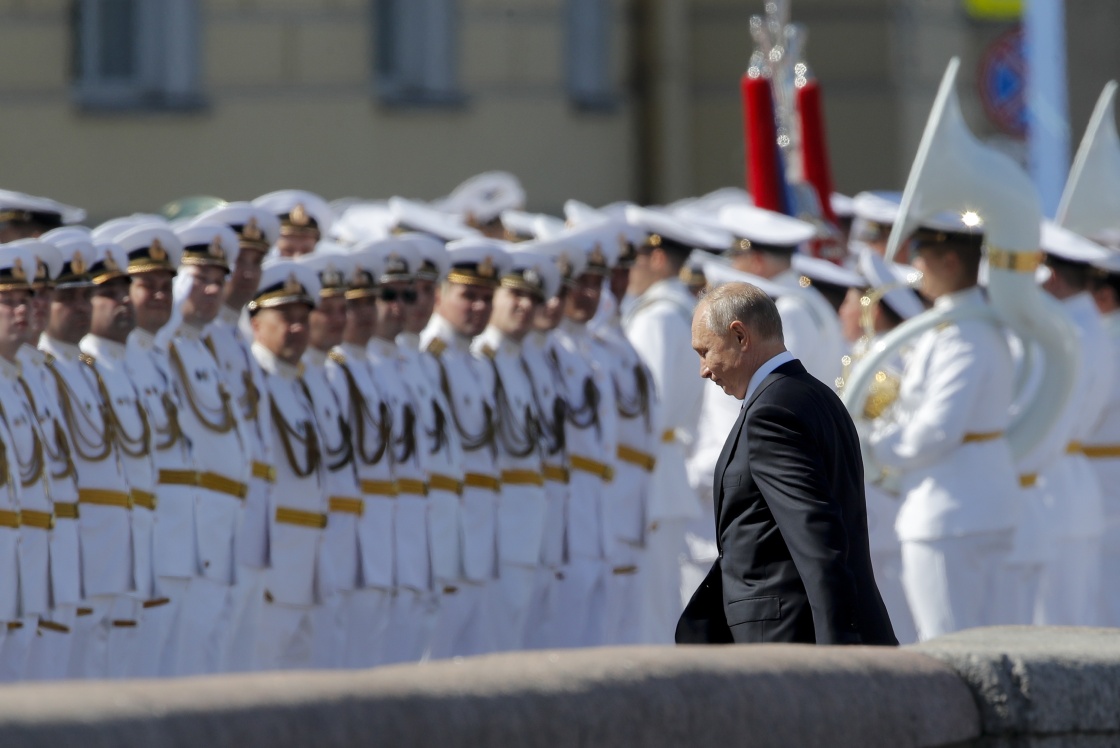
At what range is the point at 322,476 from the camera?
884cm

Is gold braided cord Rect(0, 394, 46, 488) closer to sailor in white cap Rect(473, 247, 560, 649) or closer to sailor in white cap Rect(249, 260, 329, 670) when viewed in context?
sailor in white cap Rect(249, 260, 329, 670)

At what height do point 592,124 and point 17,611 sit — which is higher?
point 592,124

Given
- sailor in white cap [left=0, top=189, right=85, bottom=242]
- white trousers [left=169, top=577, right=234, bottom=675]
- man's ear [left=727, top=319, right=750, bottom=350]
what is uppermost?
sailor in white cap [left=0, top=189, right=85, bottom=242]

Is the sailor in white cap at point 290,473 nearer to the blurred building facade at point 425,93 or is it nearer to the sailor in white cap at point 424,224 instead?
the sailor in white cap at point 424,224

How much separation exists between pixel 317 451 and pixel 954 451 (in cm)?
229

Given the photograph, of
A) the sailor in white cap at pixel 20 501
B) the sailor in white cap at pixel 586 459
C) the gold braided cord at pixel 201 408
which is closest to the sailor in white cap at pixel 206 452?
the gold braided cord at pixel 201 408

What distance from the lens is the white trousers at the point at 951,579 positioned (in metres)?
8.20

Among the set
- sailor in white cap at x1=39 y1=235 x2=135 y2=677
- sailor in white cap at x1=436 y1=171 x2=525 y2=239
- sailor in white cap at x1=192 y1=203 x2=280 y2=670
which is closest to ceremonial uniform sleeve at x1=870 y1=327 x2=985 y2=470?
sailor in white cap at x1=192 y1=203 x2=280 y2=670

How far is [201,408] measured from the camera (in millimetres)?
8227

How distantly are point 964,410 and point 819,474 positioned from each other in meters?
3.33

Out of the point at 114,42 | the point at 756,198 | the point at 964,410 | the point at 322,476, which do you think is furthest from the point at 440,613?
the point at 114,42

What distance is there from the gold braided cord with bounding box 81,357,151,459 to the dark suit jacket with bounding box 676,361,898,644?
313 centimetres

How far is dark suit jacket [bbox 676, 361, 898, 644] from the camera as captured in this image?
4922mm

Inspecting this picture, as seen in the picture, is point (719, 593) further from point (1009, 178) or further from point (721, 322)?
point (1009, 178)
